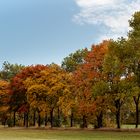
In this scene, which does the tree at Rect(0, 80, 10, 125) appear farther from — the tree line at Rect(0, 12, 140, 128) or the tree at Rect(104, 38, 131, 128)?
the tree at Rect(104, 38, 131, 128)

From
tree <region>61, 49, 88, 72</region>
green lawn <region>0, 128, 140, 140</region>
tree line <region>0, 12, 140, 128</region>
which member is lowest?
green lawn <region>0, 128, 140, 140</region>

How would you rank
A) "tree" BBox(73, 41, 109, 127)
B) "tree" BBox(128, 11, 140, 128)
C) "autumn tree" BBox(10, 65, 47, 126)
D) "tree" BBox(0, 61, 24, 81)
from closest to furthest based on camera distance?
"tree" BBox(128, 11, 140, 128) → "tree" BBox(73, 41, 109, 127) → "autumn tree" BBox(10, 65, 47, 126) → "tree" BBox(0, 61, 24, 81)

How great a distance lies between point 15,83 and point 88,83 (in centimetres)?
3323

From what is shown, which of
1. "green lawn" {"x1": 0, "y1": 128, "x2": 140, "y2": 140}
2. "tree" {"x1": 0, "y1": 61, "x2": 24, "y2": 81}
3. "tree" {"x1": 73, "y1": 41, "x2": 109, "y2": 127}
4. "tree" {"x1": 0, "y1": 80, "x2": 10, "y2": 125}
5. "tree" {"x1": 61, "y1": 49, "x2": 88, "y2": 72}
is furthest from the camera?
"tree" {"x1": 0, "y1": 61, "x2": 24, "y2": 81}

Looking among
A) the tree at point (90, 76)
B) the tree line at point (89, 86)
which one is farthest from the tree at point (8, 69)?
the tree at point (90, 76)

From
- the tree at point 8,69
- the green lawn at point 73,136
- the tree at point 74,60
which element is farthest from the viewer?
the tree at point 8,69

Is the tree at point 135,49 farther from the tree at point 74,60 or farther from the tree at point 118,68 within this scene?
the tree at point 74,60

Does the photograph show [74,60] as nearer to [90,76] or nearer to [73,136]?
[90,76]

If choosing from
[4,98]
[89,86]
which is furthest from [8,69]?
[89,86]

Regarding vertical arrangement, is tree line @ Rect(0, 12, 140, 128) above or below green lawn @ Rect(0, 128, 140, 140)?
above

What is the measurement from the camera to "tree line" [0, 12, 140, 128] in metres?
73.2

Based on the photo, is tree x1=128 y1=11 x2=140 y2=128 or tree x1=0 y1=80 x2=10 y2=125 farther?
tree x1=0 y1=80 x2=10 y2=125

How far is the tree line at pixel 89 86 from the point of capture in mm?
73250

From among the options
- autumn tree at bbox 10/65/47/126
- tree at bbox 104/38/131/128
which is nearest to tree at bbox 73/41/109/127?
tree at bbox 104/38/131/128
